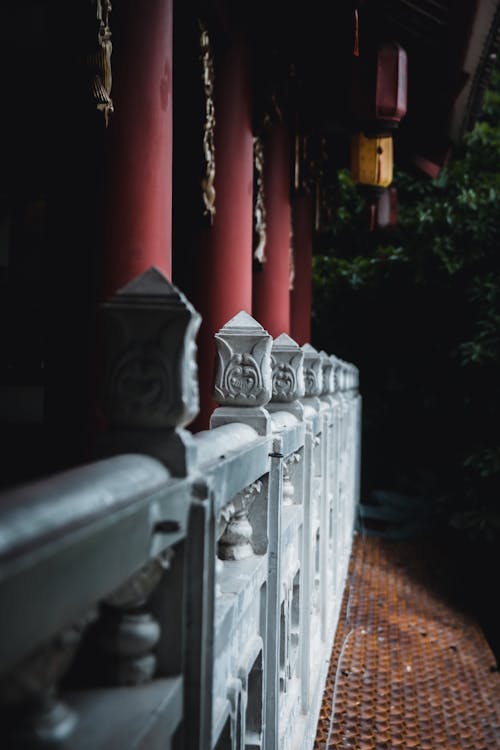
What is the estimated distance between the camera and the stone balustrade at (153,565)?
94cm

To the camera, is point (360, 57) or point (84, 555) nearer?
point (84, 555)

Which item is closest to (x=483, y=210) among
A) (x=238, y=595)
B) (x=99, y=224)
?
(x=99, y=224)

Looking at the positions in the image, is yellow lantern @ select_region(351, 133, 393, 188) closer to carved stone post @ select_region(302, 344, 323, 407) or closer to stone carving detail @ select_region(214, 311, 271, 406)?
carved stone post @ select_region(302, 344, 323, 407)

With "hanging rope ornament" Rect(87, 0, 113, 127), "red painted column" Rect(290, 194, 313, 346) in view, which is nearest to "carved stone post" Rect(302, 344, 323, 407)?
"hanging rope ornament" Rect(87, 0, 113, 127)

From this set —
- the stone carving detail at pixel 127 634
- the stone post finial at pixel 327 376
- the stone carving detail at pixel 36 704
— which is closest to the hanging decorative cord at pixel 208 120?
the stone post finial at pixel 327 376

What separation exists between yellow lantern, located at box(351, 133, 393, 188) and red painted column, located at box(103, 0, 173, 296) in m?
3.21

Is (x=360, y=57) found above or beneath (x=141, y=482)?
above

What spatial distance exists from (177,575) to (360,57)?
14.6ft

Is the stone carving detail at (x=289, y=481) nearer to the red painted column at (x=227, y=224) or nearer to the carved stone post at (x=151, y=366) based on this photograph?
the red painted column at (x=227, y=224)

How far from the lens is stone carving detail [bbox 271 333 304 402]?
9.86 feet

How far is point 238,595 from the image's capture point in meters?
1.88

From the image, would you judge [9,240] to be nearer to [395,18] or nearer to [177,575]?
[395,18]

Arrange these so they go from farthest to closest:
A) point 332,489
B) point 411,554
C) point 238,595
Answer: point 411,554
point 332,489
point 238,595

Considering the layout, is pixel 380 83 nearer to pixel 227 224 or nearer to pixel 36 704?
pixel 227 224
